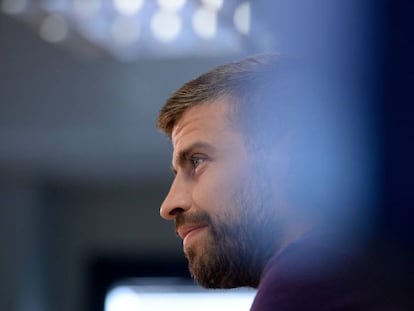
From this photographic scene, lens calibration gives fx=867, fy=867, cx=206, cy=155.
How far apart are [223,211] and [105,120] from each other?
202cm

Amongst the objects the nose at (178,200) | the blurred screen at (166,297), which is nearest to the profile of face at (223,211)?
the nose at (178,200)

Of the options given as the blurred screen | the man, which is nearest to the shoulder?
the man

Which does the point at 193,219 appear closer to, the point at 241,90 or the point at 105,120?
the point at 241,90

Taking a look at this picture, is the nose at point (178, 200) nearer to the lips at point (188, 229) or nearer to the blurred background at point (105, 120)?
the lips at point (188, 229)

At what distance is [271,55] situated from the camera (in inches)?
27.3

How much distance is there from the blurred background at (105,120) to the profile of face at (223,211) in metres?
0.09

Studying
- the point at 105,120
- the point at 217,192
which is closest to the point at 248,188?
the point at 217,192

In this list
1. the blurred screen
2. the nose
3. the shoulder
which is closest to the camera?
the shoulder

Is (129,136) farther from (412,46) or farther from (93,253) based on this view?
(412,46)

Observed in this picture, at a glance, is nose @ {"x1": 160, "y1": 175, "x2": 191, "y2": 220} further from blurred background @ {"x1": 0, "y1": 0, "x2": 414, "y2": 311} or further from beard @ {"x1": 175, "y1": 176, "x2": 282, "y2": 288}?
blurred background @ {"x1": 0, "y1": 0, "x2": 414, "y2": 311}

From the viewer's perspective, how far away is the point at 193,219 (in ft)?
2.10

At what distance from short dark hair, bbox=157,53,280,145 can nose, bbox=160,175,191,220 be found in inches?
2.4

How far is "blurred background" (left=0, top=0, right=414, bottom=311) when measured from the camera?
2.06 feet

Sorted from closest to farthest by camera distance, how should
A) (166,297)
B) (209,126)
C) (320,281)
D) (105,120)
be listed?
(320,281), (209,126), (105,120), (166,297)
